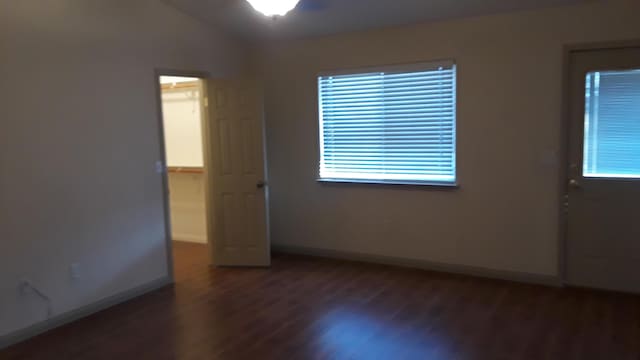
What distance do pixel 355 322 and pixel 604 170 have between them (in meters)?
2.55

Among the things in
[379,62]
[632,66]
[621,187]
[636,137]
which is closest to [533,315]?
[621,187]

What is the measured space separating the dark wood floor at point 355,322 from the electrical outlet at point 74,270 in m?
0.39

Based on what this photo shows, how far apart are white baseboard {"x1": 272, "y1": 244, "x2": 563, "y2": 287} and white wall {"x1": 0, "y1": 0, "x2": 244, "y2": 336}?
1.70 m

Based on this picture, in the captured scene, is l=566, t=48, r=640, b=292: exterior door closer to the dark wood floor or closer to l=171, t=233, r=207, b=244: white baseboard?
the dark wood floor

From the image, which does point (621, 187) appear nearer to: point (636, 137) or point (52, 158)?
point (636, 137)

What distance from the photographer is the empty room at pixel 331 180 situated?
3721mm

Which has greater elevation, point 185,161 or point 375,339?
point 185,161

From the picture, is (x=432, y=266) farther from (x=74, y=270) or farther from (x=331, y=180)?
(x=74, y=270)

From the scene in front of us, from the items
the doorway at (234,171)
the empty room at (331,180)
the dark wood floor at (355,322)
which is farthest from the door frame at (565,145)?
the doorway at (234,171)

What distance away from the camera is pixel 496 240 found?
4.84 metres

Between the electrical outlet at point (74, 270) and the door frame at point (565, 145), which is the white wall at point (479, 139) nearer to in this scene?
the door frame at point (565, 145)

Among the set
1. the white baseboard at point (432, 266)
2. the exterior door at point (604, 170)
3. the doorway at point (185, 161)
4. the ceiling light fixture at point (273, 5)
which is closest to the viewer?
the ceiling light fixture at point (273, 5)

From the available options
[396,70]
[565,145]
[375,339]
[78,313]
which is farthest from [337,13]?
[78,313]

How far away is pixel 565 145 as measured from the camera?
175 inches
